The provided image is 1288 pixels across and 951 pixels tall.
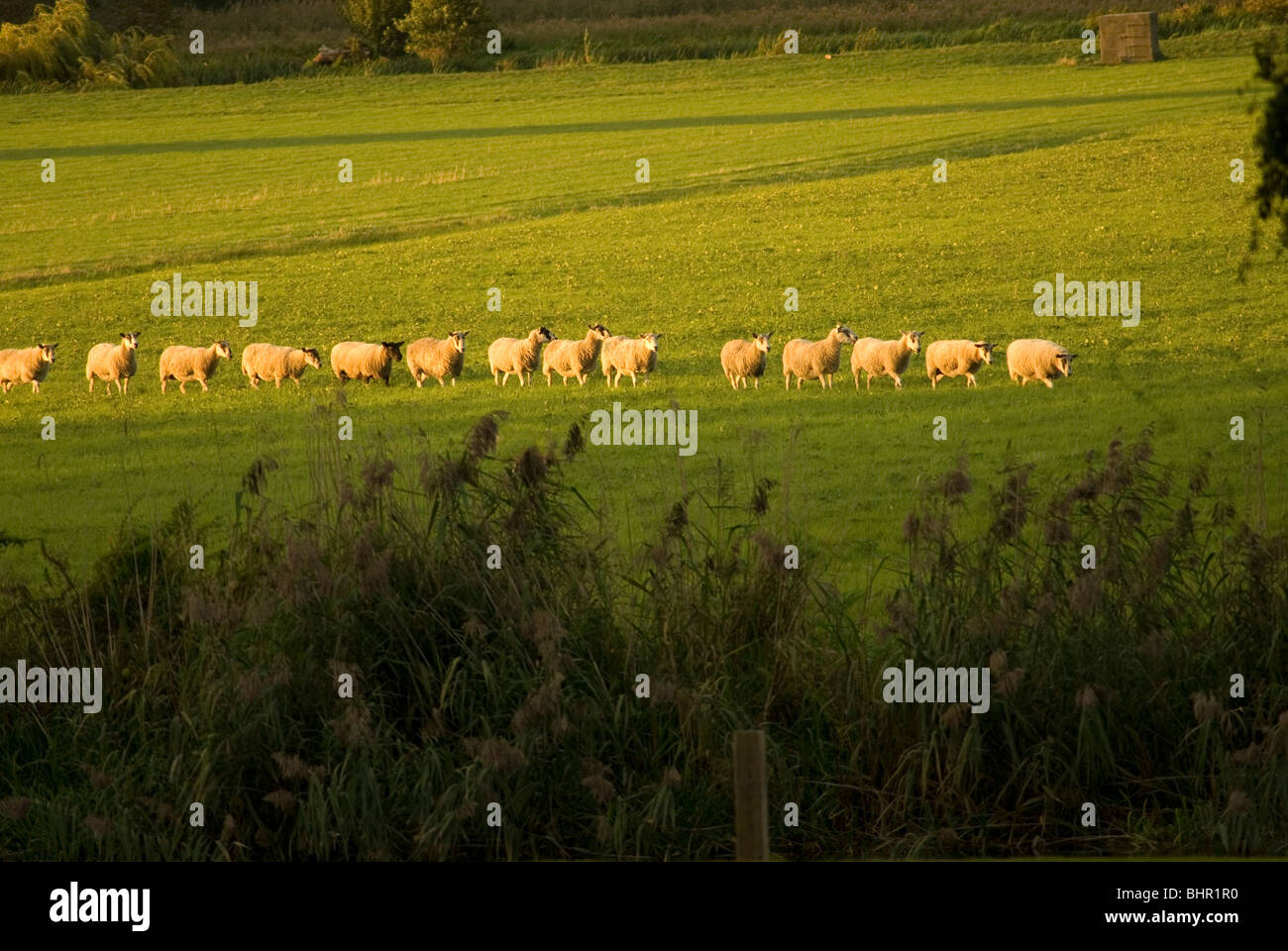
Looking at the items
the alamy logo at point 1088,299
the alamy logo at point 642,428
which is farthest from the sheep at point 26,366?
the alamy logo at point 1088,299

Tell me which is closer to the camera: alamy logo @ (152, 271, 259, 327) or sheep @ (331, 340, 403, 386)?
sheep @ (331, 340, 403, 386)

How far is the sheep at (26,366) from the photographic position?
1945 cm

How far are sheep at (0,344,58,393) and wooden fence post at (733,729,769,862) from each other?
1617 centimetres

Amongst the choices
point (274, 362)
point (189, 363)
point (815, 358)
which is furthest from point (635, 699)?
point (189, 363)

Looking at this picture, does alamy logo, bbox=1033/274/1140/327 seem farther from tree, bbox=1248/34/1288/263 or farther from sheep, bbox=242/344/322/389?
tree, bbox=1248/34/1288/263

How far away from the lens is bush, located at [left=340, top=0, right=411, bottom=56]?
78.5 feet

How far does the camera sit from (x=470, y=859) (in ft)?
23.0

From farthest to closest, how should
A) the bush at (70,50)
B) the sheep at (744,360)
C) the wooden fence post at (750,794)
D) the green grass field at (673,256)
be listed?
the bush at (70,50)
the sheep at (744,360)
the green grass field at (673,256)
the wooden fence post at (750,794)

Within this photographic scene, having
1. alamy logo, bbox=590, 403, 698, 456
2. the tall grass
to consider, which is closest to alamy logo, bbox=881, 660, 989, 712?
the tall grass

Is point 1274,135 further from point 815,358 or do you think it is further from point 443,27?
point 443,27

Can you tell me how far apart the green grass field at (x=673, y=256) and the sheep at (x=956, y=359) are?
0.26 meters

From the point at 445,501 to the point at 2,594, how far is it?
2664mm

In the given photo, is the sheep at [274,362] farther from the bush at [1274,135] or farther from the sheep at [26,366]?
the bush at [1274,135]

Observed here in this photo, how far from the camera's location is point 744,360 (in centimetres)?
1869
